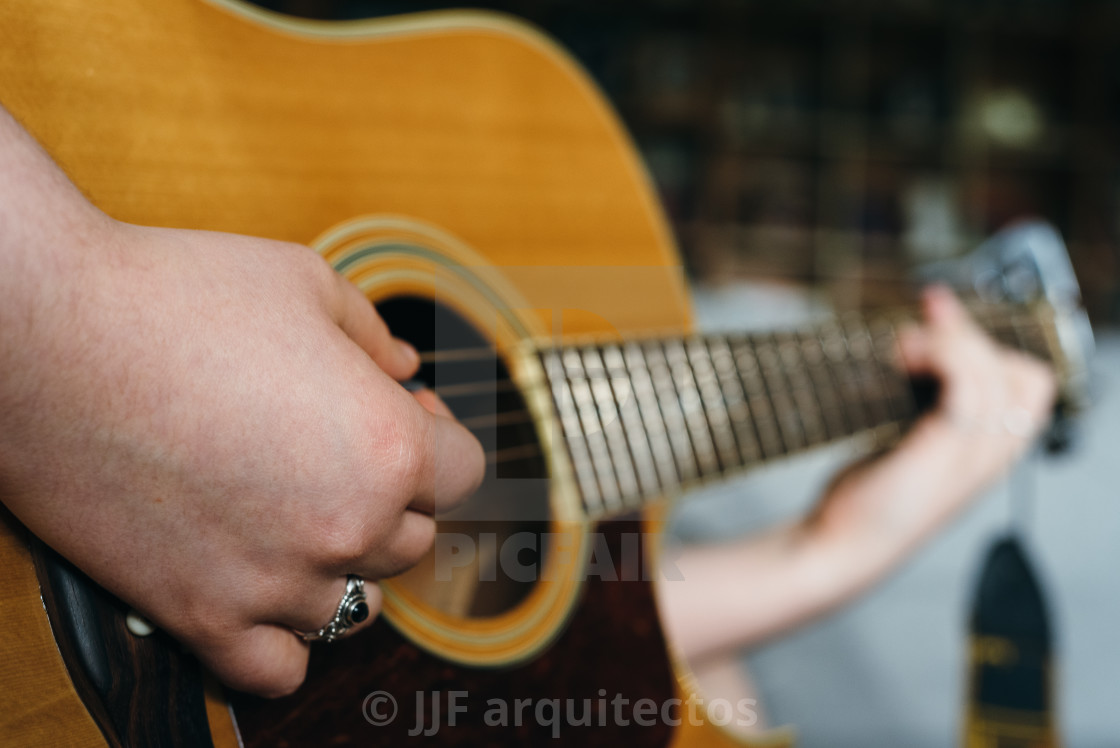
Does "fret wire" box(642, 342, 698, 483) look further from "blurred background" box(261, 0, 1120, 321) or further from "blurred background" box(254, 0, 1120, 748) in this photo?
"blurred background" box(261, 0, 1120, 321)

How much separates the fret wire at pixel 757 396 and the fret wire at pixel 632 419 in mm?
125

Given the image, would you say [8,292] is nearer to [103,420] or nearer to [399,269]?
[103,420]

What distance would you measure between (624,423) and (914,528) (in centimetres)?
48

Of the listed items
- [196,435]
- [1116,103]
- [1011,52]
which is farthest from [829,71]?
[196,435]

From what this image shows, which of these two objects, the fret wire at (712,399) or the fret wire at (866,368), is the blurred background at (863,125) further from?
the fret wire at (712,399)

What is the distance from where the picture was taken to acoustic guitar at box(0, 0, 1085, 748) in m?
0.34

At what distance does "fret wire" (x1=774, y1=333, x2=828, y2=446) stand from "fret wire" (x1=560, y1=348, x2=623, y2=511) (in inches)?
8.9

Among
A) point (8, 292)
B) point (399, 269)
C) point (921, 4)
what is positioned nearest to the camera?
point (8, 292)

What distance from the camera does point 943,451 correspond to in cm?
80

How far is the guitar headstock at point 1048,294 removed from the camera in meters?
0.87

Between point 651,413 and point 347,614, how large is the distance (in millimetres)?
281

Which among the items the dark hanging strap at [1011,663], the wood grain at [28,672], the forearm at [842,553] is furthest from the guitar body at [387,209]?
the dark hanging strap at [1011,663]

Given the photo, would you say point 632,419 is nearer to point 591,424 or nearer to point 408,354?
point 591,424

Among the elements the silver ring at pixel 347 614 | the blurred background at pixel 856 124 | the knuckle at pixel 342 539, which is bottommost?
the silver ring at pixel 347 614
